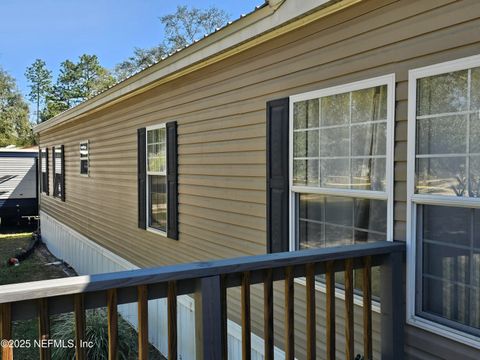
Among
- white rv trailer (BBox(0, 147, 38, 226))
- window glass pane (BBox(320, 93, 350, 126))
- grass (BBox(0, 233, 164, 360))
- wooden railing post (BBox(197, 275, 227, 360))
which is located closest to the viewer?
wooden railing post (BBox(197, 275, 227, 360))

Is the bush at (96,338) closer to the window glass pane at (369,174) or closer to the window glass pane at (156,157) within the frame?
the window glass pane at (156,157)

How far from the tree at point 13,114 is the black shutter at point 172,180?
34396mm

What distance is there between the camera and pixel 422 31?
2438 mm

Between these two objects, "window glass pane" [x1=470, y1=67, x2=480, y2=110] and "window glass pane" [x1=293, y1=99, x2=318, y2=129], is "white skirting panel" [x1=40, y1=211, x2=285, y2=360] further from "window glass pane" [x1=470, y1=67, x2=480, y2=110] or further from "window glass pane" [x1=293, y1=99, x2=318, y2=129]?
"window glass pane" [x1=470, y1=67, x2=480, y2=110]

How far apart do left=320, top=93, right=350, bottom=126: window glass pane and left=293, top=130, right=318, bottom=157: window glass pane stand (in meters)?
0.14

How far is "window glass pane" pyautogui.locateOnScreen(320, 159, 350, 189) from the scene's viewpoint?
2.95 m

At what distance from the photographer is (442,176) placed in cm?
233

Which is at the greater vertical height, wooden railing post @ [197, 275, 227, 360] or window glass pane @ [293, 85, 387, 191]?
window glass pane @ [293, 85, 387, 191]

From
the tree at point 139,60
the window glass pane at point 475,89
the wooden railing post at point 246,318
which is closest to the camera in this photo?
the wooden railing post at point 246,318

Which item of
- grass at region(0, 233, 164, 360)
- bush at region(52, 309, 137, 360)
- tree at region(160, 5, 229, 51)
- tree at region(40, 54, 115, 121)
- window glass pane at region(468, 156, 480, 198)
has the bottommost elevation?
grass at region(0, 233, 164, 360)

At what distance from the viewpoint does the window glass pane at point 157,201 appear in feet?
19.1

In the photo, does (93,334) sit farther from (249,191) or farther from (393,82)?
(393,82)

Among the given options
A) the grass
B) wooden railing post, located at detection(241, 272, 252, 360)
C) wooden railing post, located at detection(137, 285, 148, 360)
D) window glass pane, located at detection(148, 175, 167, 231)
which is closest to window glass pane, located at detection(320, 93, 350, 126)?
wooden railing post, located at detection(241, 272, 252, 360)

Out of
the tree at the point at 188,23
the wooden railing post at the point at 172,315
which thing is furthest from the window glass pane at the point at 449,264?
the tree at the point at 188,23
